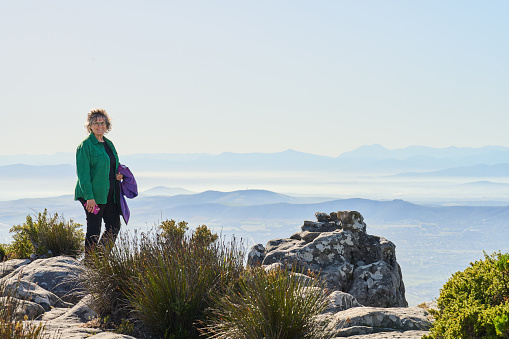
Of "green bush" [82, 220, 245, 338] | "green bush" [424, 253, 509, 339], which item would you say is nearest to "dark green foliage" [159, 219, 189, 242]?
"green bush" [82, 220, 245, 338]

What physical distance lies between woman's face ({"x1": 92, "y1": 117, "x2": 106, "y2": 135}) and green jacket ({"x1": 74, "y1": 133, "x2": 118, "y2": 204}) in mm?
126

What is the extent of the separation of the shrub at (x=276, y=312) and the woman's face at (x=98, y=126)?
5.15 metres

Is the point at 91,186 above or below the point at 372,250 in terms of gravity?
above

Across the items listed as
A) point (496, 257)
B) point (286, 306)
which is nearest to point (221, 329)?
point (286, 306)

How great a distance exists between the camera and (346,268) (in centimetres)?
859

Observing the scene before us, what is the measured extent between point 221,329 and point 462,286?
7.67ft

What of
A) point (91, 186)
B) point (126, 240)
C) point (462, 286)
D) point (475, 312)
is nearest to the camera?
point (475, 312)

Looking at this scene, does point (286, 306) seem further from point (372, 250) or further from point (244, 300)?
point (372, 250)

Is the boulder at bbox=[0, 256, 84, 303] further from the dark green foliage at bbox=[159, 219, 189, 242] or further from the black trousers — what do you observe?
the dark green foliage at bbox=[159, 219, 189, 242]

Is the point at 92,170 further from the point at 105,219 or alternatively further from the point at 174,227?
the point at 174,227

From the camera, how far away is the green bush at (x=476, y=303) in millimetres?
3082

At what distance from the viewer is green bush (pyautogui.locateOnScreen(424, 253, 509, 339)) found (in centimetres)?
308

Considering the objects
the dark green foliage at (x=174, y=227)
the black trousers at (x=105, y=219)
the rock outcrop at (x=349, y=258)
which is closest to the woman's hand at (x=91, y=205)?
the black trousers at (x=105, y=219)

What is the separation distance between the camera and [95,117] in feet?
27.9
